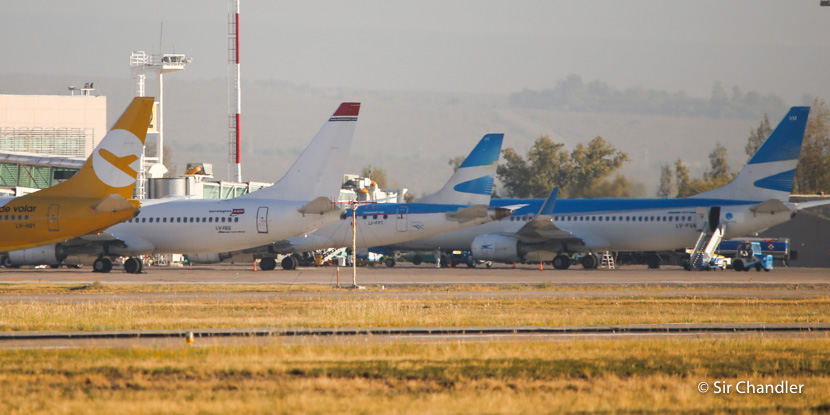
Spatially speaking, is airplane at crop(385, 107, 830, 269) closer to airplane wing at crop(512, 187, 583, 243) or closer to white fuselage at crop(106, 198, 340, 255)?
airplane wing at crop(512, 187, 583, 243)

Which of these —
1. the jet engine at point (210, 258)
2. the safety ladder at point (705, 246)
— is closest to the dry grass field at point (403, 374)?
the safety ladder at point (705, 246)

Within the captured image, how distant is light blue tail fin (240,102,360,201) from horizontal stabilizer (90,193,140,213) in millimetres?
8674

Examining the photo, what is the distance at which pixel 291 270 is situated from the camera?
4891cm

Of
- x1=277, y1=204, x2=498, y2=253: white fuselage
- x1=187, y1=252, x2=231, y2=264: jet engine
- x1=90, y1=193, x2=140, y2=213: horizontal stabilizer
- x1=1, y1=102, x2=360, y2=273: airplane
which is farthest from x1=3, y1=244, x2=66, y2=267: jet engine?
x1=90, y1=193, x2=140, y2=213: horizontal stabilizer

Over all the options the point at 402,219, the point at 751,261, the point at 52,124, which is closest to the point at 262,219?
the point at 402,219

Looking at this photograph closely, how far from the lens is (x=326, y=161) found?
35.2m

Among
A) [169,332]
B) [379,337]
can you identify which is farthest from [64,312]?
[379,337]

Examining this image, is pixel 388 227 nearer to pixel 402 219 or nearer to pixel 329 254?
pixel 402 219

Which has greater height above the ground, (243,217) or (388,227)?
(243,217)

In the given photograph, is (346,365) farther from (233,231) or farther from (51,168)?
(51,168)

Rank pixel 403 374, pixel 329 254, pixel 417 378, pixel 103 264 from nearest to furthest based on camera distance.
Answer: pixel 417 378, pixel 403 374, pixel 103 264, pixel 329 254

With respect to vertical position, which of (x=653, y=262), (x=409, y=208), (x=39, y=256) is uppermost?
(x=409, y=208)

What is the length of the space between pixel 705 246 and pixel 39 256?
36121mm

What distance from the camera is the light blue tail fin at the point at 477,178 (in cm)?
4341
